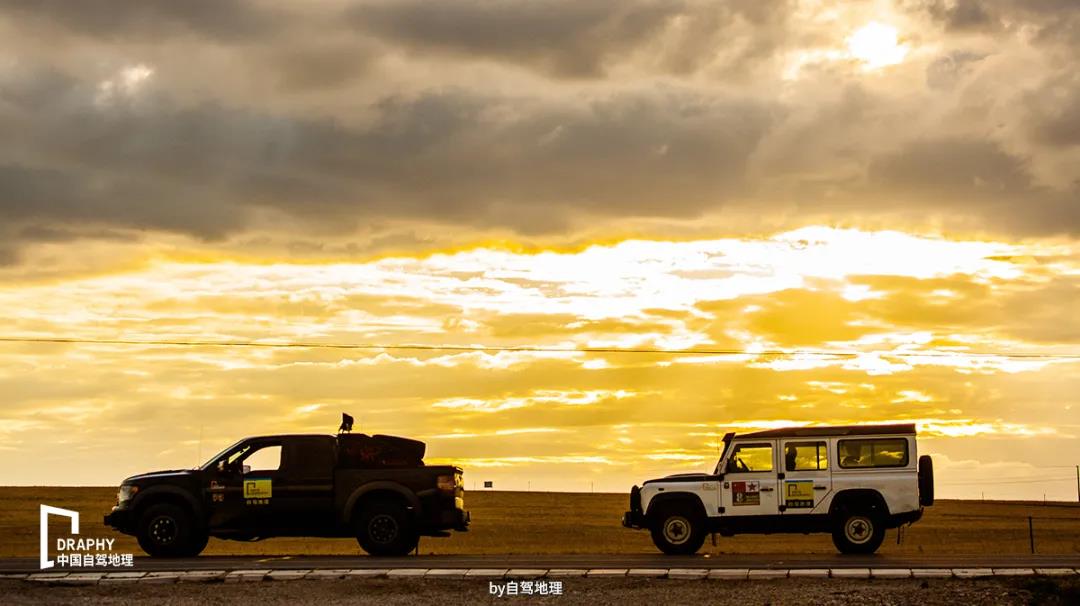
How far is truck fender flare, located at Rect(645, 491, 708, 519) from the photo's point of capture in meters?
27.9

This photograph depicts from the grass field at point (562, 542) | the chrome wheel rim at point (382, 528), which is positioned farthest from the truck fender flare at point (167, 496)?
the grass field at point (562, 542)

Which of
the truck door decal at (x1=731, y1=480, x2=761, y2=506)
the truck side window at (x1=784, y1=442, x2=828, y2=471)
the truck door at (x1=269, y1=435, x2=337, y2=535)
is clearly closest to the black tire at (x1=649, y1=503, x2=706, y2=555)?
the truck door decal at (x1=731, y1=480, x2=761, y2=506)

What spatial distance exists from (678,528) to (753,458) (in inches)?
85.1

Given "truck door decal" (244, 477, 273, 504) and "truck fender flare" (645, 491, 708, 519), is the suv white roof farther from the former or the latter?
"truck door decal" (244, 477, 273, 504)

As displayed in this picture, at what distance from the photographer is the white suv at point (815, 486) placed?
1077 inches

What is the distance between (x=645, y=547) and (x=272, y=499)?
1925 centimetres

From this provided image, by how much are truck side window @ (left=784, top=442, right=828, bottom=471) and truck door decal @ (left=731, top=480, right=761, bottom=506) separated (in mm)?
750

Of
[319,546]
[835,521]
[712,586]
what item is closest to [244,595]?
[712,586]

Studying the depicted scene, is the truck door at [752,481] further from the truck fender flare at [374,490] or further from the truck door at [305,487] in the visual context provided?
the truck door at [305,487]

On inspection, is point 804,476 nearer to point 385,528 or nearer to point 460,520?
point 460,520

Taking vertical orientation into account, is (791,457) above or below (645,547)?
above

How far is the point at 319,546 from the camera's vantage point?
44125 mm

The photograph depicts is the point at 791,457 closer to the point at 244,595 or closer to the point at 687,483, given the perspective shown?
the point at 687,483

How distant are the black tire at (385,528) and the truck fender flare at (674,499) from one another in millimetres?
4978
